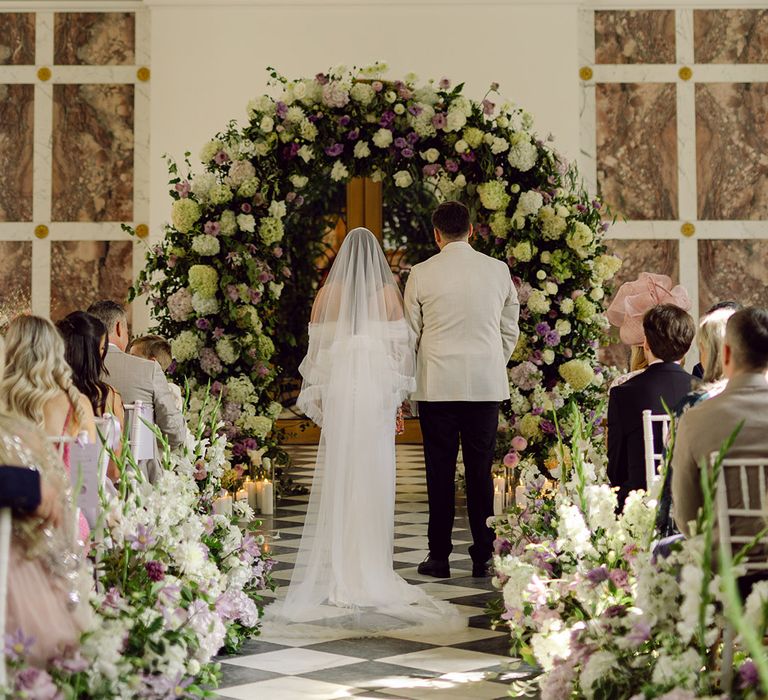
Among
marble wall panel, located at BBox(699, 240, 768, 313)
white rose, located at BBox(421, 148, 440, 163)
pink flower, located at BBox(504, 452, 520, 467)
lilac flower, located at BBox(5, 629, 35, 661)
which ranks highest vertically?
white rose, located at BBox(421, 148, 440, 163)

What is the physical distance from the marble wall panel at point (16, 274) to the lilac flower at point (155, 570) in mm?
7914

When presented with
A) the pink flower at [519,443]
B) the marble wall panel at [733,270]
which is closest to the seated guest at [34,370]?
the pink flower at [519,443]

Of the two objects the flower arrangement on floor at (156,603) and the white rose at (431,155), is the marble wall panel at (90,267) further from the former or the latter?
the flower arrangement on floor at (156,603)

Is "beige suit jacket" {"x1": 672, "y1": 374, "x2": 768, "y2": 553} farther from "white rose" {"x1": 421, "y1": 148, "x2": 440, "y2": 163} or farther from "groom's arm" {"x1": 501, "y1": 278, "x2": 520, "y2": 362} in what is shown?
"white rose" {"x1": 421, "y1": 148, "x2": 440, "y2": 163}

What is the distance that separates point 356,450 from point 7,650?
9.45ft

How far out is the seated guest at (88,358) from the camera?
16.6 feet

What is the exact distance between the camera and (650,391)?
16.1 feet

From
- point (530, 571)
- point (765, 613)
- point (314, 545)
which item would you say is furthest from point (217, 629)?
point (765, 613)

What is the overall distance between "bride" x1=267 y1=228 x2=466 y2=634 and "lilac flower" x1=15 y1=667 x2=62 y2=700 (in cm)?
243

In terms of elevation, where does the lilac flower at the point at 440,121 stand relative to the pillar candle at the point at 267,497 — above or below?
above

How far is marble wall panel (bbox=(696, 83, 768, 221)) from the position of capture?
36.7 feet

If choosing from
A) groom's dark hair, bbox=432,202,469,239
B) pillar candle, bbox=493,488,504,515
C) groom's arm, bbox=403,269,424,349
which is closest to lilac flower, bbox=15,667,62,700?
groom's arm, bbox=403,269,424,349

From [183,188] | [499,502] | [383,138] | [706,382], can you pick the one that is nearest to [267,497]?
[499,502]

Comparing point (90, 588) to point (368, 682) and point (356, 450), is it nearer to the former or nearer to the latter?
point (368, 682)
